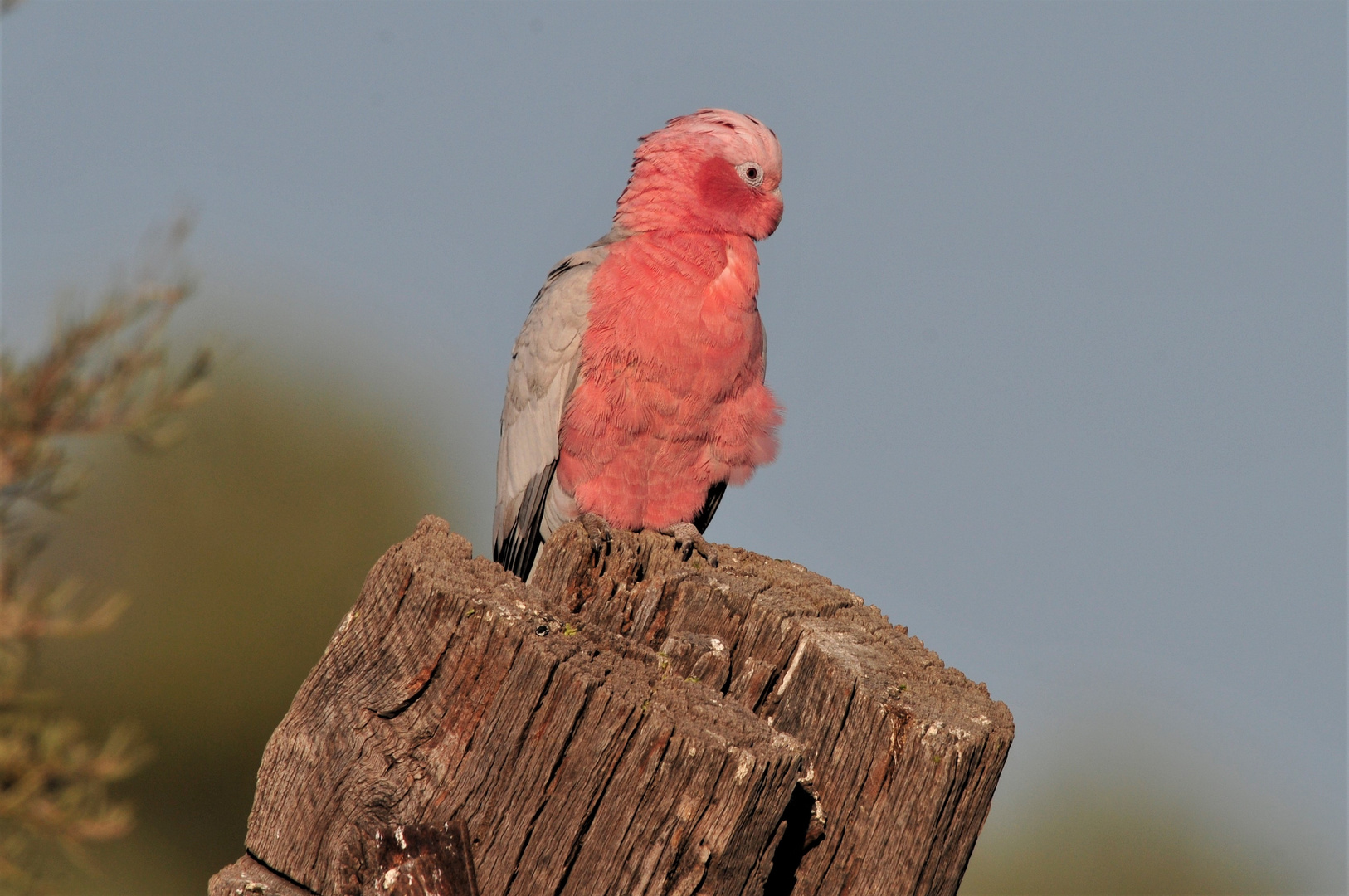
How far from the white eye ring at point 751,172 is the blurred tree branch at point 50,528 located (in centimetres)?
378

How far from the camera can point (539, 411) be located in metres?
7.14

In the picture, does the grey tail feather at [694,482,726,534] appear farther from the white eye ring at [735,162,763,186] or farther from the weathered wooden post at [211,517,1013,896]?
the weathered wooden post at [211,517,1013,896]

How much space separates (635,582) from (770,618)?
710 mm


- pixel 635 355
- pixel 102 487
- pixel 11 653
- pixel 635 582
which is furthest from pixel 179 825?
pixel 635 582

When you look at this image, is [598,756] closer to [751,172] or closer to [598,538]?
[598,538]

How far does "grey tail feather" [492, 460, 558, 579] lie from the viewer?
23.6ft

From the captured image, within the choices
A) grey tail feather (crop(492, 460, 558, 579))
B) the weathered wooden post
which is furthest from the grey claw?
grey tail feather (crop(492, 460, 558, 579))

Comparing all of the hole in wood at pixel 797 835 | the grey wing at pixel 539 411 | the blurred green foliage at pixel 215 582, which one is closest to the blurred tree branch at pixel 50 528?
the grey wing at pixel 539 411

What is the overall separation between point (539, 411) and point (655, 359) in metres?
0.90

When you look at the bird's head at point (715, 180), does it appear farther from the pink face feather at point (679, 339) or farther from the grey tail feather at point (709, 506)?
the grey tail feather at point (709, 506)

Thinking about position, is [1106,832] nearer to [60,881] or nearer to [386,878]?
[60,881]

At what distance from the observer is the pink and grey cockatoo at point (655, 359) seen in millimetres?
6812

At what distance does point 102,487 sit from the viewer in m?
15.6

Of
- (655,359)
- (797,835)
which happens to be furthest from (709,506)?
(797,835)
